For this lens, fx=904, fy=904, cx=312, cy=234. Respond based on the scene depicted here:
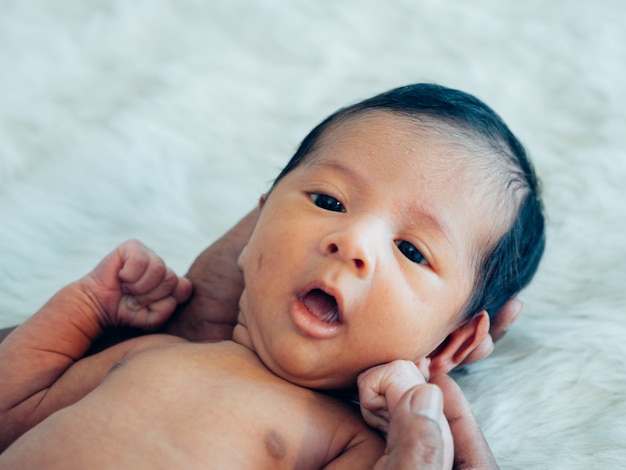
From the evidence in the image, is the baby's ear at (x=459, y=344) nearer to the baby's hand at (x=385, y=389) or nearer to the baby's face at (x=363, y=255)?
the baby's face at (x=363, y=255)

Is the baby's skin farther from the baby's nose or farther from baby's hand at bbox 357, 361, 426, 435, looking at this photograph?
the baby's nose

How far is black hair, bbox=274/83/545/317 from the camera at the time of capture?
3.82ft

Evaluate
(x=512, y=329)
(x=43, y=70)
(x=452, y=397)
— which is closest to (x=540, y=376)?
(x=512, y=329)

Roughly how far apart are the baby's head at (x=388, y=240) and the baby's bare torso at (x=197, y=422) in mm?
44

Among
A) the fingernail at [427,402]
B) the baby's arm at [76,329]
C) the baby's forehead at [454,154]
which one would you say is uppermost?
the baby's forehead at [454,154]

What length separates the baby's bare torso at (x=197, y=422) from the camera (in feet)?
3.16

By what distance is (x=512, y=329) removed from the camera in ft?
4.70

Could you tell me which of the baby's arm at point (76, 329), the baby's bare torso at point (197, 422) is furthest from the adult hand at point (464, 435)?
the baby's arm at point (76, 329)

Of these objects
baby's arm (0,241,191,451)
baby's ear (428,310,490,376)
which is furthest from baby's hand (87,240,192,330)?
baby's ear (428,310,490,376)

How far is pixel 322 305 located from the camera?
106 centimetres

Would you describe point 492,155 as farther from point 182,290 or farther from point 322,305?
point 182,290

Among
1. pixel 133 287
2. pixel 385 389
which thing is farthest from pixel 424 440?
pixel 133 287

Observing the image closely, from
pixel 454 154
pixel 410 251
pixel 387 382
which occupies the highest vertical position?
pixel 454 154

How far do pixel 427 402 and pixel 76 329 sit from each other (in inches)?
21.5
